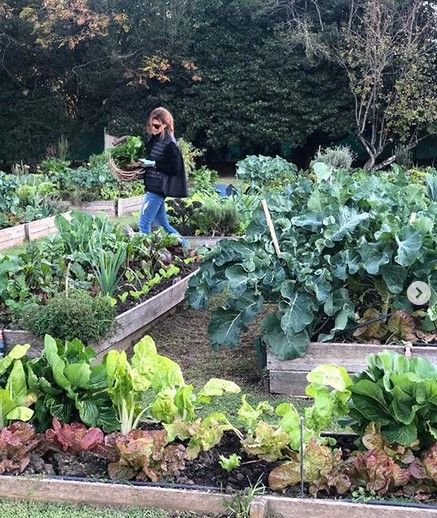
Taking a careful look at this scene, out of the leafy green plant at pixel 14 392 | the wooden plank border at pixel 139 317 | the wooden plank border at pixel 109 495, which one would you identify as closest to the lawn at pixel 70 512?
the wooden plank border at pixel 109 495

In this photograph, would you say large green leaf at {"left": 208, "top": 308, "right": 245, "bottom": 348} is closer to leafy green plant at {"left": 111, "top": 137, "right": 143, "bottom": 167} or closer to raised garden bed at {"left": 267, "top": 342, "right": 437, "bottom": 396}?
raised garden bed at {"left": 267, "top": 342, "right": 437, "bottom": 396}

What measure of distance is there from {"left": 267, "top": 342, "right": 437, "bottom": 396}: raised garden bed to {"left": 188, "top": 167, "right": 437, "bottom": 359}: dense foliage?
9 cm

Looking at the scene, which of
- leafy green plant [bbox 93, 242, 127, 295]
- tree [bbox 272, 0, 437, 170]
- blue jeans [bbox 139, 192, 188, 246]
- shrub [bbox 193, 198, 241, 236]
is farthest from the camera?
tree [bbox 272, 0, 437, 170]

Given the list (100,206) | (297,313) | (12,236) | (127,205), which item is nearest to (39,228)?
(12,236)

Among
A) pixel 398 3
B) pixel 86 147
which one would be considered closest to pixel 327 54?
pixel 398 3

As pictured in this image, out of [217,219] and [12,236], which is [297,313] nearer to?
[217,219]

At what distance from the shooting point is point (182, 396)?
2.97m

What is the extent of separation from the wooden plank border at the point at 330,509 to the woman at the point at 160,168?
450 centimetres

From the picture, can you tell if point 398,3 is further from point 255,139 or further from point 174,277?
point 174,277

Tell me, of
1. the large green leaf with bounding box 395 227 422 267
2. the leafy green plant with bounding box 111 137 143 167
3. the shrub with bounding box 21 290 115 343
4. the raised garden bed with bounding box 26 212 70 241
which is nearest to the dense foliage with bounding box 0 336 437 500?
the shrub with bounding box 21 290 115 343

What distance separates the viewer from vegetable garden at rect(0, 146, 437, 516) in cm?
274

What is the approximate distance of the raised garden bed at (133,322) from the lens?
4547mm

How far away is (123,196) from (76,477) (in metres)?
10.4

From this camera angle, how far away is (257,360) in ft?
15.6
